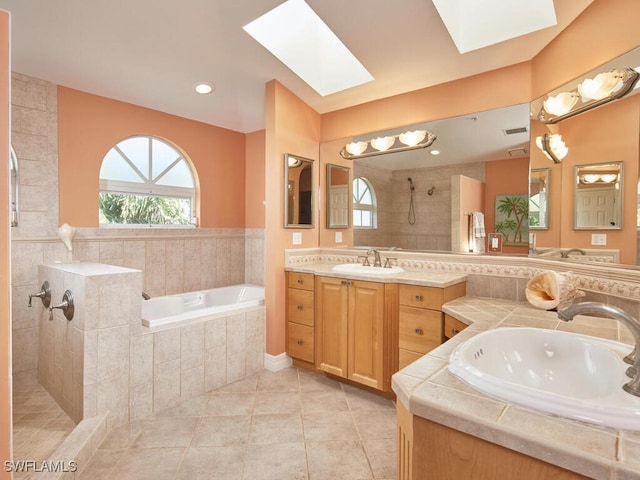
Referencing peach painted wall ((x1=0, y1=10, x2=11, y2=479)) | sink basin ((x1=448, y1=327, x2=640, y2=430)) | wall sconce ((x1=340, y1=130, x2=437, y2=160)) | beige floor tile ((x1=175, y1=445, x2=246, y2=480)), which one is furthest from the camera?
wall sconce ((x1=340, y1=130, x2=437, y2=160))

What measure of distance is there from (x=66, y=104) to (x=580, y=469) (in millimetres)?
3645

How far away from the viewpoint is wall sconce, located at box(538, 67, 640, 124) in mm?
1462

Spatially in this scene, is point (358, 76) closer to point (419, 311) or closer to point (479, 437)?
point (419, 311)

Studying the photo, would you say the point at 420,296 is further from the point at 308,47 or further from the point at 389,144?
the point at 308,47

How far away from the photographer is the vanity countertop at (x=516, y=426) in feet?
1.90

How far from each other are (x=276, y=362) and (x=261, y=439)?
0.93m

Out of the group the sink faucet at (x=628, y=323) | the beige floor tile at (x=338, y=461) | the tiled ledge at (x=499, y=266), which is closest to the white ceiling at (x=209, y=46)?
the tiled ledge at (x=499, y=266)

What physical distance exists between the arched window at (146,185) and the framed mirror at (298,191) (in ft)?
4.22

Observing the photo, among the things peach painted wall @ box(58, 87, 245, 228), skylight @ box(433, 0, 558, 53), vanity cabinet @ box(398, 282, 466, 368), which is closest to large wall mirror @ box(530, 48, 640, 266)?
skylight @ box(433, 0, 558, 53)

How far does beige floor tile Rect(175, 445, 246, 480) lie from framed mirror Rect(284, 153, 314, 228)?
174cm

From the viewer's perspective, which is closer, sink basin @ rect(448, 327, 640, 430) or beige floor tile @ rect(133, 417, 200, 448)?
sink basin @ rect(448, 327, 640, 430)

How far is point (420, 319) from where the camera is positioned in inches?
85.0

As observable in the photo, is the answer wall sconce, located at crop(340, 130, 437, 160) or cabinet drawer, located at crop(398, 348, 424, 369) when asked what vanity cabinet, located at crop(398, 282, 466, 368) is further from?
wall sconce, located at crop(340, 130, 437, 160)

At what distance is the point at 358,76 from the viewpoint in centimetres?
273
